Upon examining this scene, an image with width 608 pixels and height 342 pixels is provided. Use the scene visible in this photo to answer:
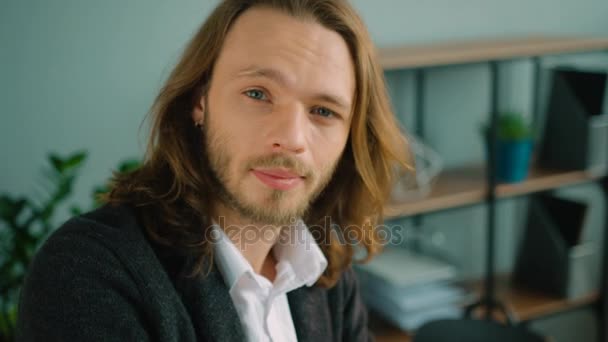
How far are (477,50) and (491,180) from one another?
418 millimetres

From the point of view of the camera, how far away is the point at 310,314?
1.22m

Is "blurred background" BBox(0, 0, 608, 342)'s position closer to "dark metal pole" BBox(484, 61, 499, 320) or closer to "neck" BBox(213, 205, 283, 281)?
"dark metal pole" BBox(484, 61, 499, 320)

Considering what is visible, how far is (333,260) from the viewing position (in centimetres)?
134

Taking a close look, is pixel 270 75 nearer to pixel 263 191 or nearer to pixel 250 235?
pixel 263 191

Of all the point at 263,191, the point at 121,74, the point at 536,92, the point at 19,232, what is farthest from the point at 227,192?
the point at 536,92

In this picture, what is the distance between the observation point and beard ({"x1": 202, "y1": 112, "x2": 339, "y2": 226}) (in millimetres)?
1053

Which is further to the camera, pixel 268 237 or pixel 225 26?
pixel 268 237

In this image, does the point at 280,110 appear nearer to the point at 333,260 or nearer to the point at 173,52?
the point at 333,260

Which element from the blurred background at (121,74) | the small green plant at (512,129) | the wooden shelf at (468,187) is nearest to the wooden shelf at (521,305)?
the blurred background at (121,74)

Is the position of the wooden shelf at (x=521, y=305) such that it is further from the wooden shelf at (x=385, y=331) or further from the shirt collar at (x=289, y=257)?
the shirt collar at (x=289, y=257)

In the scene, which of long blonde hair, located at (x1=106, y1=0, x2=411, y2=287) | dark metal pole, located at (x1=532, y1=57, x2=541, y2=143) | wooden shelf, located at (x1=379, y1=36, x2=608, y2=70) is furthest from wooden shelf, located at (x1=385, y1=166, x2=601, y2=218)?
long blonde hair, located at (x1=106, y1=0, x2=411, y2=287)

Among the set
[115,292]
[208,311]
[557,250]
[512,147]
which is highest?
[115,292]

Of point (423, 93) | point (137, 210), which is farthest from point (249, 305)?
point (423, 93)

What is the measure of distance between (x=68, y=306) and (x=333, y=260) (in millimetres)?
599
